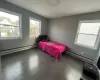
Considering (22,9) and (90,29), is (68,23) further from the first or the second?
(22,9)

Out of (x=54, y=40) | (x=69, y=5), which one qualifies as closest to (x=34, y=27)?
(x=54, y=40)

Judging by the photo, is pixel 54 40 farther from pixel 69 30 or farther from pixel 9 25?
pixel 9 25

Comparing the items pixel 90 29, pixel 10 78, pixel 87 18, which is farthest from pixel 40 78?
pixel 87 18

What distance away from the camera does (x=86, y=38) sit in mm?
2787

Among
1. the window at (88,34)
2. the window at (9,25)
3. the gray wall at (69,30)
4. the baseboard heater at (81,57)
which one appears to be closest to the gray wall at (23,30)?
the window at (9,25)

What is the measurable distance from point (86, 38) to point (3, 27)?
13.4 feet

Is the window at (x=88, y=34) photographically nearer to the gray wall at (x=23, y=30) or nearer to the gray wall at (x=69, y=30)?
the gray wall at (x=69, y=30)

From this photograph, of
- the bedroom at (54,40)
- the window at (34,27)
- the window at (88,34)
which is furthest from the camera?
the window at (34,27)

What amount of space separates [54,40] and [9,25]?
2.94 m

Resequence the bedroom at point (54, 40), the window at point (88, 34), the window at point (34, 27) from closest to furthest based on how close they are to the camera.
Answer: the bedroom at point (54, 40)
the window at point (88, 34)
the window at point (34, 27)

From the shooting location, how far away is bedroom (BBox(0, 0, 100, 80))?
72.8 inches

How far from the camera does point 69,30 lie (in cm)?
332

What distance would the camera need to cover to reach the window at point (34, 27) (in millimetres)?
3721

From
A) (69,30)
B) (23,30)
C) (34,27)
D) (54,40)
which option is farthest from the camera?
(54,40)
